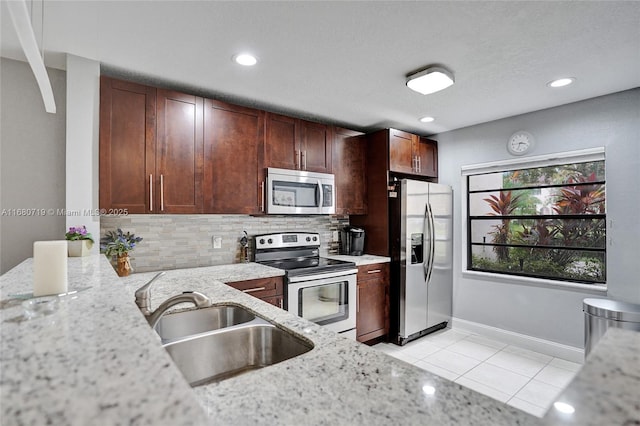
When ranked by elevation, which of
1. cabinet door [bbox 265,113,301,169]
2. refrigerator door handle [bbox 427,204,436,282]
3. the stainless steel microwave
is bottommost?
refrigerator door handle [bbox 427,204,436,282]

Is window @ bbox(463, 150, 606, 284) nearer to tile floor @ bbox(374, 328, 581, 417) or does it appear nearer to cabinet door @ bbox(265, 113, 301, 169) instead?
tile floor @ bbox(374, 328, 581, 417)

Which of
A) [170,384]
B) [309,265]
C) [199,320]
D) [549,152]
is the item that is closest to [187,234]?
[309,265]

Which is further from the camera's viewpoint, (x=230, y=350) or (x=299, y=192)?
(x=299, y=192)

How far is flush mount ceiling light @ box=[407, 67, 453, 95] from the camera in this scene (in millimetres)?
2357

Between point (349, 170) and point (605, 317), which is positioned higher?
point (349, 170)

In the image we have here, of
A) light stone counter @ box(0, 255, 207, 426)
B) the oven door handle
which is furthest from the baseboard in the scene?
light stone counter @ box(0, 255, 207, 426)

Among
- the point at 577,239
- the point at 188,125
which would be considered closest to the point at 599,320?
the point at 577,239

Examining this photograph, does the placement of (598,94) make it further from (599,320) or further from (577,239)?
(599,320)

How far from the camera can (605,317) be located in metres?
2.65

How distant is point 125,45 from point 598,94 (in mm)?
3787

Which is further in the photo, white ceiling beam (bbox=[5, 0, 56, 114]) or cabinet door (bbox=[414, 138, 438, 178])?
cabinet door (bbox=[414, 138, 438, 178])

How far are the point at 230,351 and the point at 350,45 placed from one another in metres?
1.86

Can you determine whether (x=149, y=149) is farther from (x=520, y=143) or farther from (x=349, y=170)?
(x=520, y=143)

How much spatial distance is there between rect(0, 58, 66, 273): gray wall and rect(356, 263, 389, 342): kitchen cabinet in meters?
2.60
